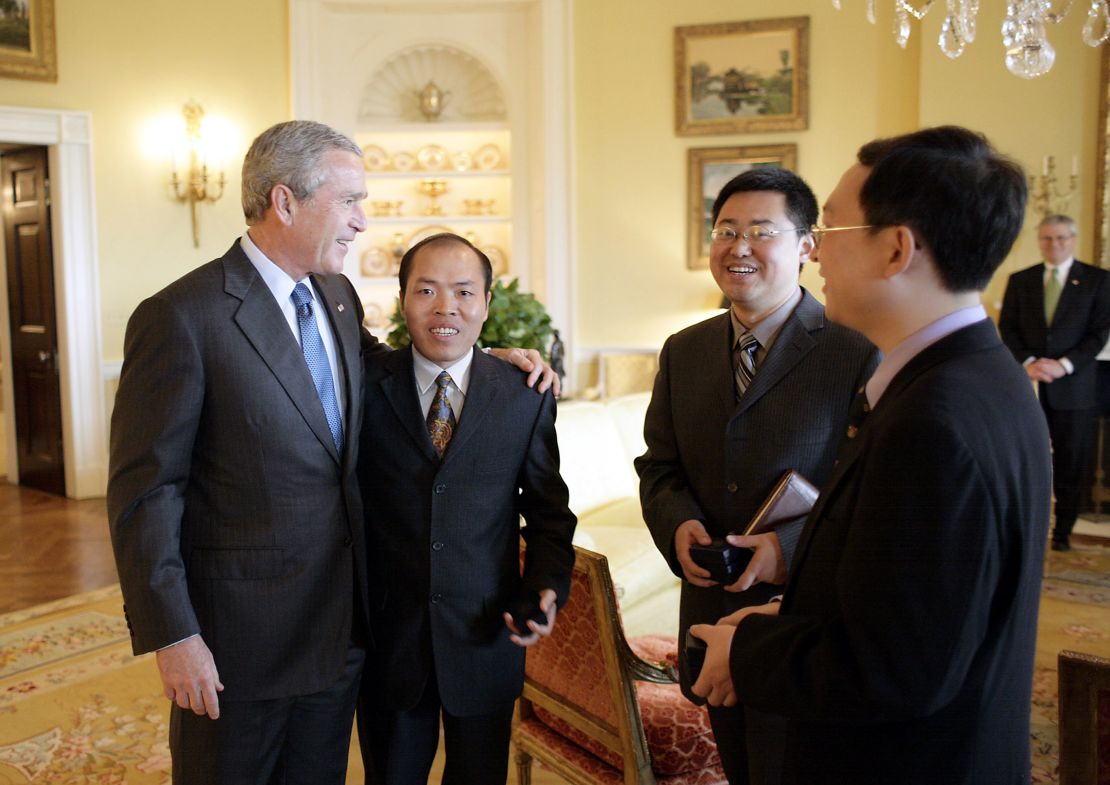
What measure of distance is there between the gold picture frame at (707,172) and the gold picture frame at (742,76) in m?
0.17

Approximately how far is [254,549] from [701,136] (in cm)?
696

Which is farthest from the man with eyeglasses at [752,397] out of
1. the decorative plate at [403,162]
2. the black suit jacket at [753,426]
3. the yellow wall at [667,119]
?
the decorative plate at [403,162]

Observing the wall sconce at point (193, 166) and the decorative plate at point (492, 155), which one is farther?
the decorative plate at point (492, 155)

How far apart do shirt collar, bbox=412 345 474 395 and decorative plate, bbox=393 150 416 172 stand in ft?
22.1

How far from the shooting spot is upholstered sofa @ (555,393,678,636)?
370 centimetres

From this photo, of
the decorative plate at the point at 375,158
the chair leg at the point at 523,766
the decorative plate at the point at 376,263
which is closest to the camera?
the chair leg at the point at 523,766

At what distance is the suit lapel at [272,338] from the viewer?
5.60 feet

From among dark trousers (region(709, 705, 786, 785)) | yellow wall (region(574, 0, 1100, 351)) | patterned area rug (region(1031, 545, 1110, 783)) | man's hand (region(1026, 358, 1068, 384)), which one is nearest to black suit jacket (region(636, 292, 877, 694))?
dark trousers (region(709, 705, 786, 785))

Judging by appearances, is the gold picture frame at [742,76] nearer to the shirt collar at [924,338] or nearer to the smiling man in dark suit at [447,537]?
the smiling man in dark suit at [447,537]

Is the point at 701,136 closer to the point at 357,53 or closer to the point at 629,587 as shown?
the point at 357,53

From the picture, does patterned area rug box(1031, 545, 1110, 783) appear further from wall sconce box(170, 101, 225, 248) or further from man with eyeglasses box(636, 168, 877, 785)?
wall sconce box(170, 101, 225, 248)

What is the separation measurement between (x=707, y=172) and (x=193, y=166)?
4.20 meters

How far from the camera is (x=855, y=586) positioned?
112 centimetres

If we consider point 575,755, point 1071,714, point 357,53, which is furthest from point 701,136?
point 1071,714
